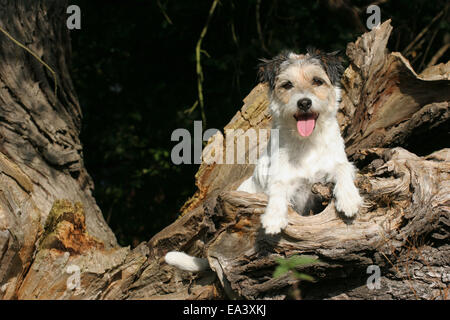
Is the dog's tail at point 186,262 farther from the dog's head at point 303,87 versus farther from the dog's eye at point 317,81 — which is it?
the dog's eye at point 317,81

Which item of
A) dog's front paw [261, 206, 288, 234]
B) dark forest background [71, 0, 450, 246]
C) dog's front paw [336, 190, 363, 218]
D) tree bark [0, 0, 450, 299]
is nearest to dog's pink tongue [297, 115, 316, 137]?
tree bark [0, 0, 450, 299]

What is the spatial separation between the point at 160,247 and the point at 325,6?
4376mm

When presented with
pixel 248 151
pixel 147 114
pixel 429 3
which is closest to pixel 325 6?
pixel 429 3

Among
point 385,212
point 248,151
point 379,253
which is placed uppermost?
point 248,151

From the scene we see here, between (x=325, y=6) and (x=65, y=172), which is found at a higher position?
(x=325, y=6)

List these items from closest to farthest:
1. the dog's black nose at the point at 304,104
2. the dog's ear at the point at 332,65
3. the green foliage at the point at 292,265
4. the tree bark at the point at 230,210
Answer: the green foliage at the point at 292,265
the tree bark at the point at 230,210
the dog's black nose at the point at 304,104
the dog's ear at the point at 332,65

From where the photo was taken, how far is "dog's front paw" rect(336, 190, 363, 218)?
3.64 meters

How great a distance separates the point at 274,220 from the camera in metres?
3.59

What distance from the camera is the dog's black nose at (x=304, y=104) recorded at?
4113mm

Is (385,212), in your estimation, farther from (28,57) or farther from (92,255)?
(28,57)

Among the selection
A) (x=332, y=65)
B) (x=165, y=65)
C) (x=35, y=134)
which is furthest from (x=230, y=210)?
(x=165, y=65)

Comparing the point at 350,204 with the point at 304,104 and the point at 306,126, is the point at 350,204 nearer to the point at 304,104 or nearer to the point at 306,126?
the point at 306,126

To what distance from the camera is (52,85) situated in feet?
17.5

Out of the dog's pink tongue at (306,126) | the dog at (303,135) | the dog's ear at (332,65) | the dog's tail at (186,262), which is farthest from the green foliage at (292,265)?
the dog's ear at (332,65)
